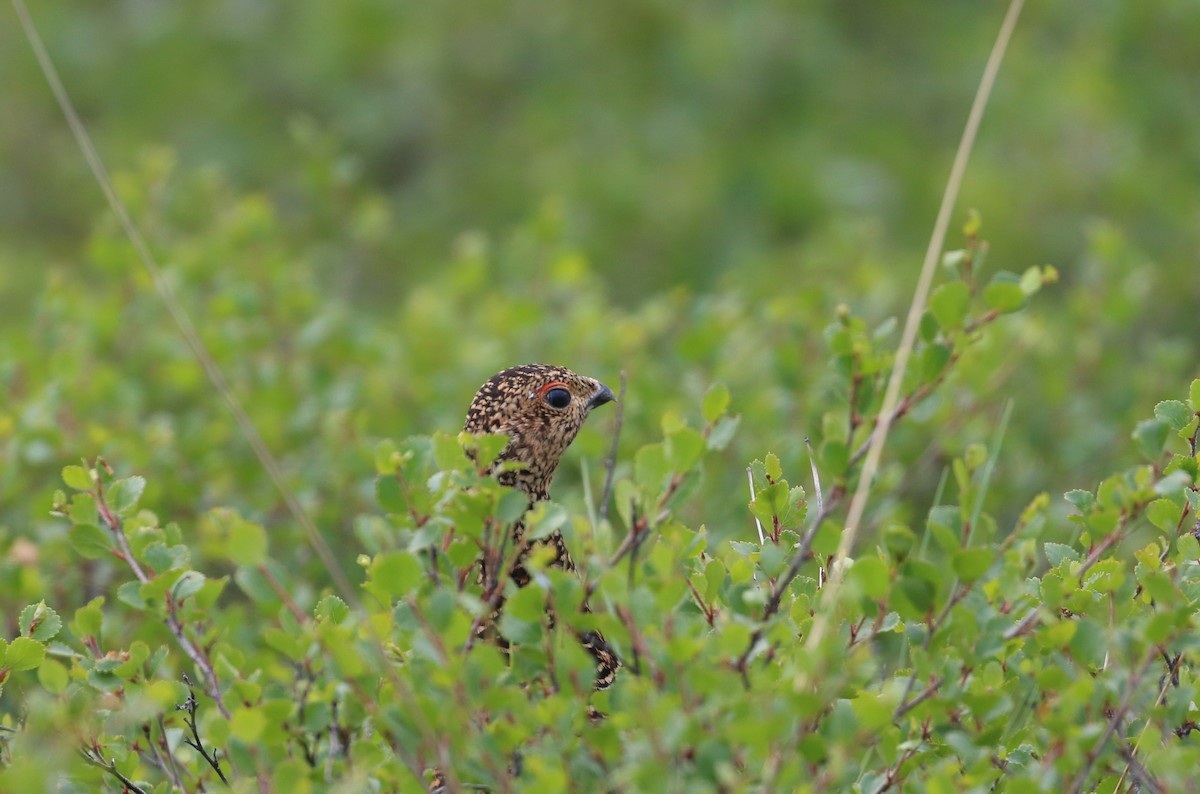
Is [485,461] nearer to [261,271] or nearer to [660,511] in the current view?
[660,511]

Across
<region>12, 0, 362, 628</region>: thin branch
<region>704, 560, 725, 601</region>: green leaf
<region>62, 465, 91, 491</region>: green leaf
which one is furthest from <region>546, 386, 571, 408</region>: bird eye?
<region>62, 465, 91, 491</region>: green leaf

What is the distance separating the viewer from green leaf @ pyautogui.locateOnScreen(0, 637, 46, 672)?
331 centimetres

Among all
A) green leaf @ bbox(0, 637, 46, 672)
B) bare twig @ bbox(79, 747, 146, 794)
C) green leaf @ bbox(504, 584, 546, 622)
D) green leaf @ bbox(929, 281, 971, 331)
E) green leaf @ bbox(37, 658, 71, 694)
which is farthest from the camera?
green leaf @ bbox(0, 637, 46, 672)

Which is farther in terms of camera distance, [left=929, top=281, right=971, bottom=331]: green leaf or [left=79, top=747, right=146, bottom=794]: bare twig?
[left=79, top=747, right=146, bottom=794]: bare twig

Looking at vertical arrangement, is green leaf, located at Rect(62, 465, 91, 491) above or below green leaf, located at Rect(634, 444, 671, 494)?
above

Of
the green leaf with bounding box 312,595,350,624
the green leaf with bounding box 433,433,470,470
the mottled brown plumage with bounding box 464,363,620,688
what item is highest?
the mottled brown plumage with bounding box 464,363,620,688

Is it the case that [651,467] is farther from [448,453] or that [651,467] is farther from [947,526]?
[947,526]

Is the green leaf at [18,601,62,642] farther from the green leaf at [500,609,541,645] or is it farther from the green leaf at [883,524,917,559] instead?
the green leaf at [883,524,917,559]

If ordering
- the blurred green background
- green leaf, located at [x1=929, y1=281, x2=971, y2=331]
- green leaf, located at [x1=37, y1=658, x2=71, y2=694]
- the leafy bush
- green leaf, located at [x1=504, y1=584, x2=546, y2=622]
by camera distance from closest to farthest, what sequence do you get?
the leafy bush, green leaf, located at [x1=504, y1=584, x2=546, y2=622], green leaf, located at [x1=929, y1=281, x2=971, y2=331], green leaf, located at [x1=37, y1=658, x2=71, y2=694], the blurred green background

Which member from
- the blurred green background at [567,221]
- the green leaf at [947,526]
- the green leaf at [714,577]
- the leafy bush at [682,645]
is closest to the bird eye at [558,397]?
the blurred green background at [567,221]

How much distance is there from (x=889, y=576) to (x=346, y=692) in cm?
98

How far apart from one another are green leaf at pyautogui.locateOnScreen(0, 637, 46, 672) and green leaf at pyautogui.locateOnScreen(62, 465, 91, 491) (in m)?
0.33

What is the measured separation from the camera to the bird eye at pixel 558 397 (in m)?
4.71

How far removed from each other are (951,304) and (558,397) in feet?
6.17
